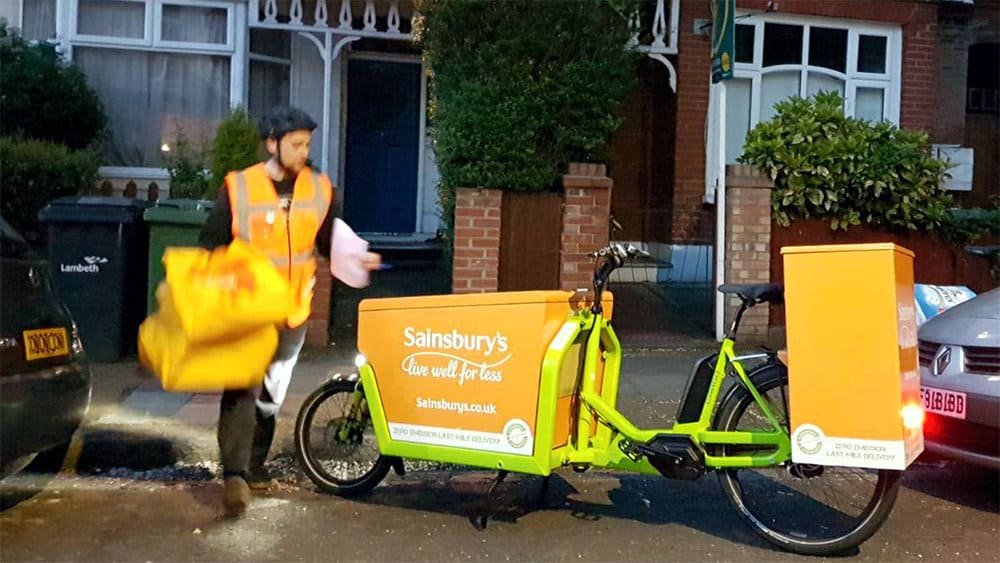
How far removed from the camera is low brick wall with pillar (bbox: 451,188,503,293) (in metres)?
8.09

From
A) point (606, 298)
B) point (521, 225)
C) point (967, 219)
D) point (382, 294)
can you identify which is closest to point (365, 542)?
point (606, 298)

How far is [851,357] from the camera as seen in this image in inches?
163

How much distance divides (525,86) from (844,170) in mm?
2934

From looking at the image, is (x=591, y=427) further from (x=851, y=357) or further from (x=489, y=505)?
(x=851, y=357)

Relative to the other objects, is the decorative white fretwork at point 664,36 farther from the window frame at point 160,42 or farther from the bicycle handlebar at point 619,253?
the bicycle handlebar at point 619,253

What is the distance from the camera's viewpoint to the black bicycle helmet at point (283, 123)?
4770mm

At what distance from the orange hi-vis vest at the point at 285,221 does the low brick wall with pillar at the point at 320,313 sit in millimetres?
3175

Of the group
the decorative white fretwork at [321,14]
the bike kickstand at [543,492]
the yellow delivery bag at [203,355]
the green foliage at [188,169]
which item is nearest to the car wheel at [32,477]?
the yellow delivery bag at [203,355]

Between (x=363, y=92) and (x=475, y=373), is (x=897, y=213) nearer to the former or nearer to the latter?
(x=475, y=373)

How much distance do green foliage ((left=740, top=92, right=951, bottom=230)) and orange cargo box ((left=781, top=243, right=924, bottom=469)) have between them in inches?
175

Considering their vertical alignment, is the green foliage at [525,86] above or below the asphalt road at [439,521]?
above

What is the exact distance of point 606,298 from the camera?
4805mm

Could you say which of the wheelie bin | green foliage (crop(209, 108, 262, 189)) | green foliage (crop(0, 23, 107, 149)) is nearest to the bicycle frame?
the wheelie bin

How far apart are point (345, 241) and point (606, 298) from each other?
1.33 metres
